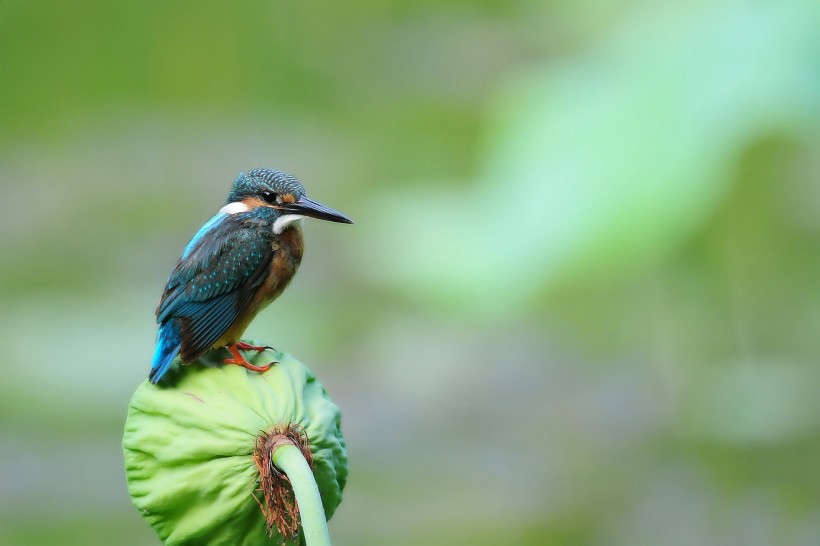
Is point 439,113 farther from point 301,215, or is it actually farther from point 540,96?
point 301,215

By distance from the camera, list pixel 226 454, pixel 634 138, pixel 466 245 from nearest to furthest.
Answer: pixel 226 454 < pixel 634 138 < pixel 466 245

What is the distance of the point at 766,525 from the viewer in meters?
3.15

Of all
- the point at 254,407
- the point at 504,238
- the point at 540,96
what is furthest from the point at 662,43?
the point at 254,407

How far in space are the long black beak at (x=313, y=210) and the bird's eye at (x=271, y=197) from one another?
0.01 meters

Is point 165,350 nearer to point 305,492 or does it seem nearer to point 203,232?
point 203,232

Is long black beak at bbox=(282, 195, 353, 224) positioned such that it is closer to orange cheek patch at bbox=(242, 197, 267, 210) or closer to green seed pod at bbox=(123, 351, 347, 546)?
orange cheek patch at bbox=(242, 197, 267, 210)

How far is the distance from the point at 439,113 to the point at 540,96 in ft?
12.9

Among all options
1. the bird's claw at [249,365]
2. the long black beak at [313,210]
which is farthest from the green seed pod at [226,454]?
the long black beak at [313,210]

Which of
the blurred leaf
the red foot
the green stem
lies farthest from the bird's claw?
the blurred leaf

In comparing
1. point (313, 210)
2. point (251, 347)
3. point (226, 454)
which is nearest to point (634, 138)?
point (313, 210)

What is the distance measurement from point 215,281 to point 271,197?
11 cm

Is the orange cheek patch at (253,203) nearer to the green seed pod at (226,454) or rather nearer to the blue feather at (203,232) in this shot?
the blue feather at (203,232)

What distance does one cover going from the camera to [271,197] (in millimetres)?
1308

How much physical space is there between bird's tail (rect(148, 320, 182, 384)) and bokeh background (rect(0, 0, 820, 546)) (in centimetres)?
53
